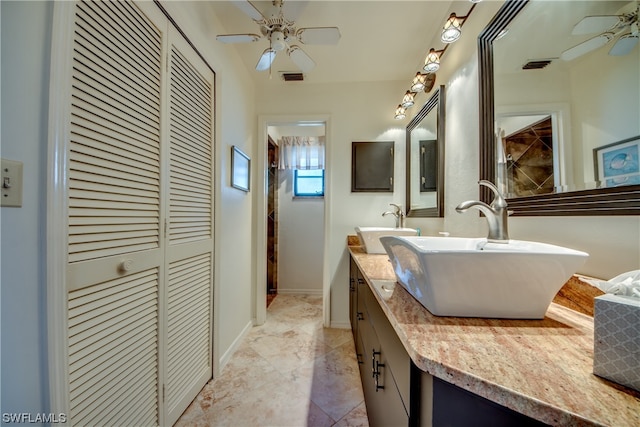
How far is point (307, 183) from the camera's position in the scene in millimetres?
3592

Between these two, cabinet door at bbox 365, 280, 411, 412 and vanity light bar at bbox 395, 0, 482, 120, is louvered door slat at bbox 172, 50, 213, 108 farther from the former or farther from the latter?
cabinet door at bbox 365, 280, 411, 412

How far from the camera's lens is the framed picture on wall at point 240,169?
191cm

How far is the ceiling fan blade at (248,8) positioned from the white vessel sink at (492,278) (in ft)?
4.46

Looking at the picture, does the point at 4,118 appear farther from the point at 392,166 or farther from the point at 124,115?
the point at 392,166

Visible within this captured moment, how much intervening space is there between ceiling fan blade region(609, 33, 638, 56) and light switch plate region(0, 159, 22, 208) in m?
1.56

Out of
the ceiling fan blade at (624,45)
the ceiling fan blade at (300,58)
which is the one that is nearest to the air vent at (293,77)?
the ceiling fan blade at (300,58)

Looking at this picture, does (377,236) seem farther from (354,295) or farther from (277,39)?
(277,39)

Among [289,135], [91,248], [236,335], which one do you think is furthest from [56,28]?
[289,135]

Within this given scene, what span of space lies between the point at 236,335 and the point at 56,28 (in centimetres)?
205

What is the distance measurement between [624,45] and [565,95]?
0.16 metres

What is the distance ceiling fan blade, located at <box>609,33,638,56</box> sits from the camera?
60 centimetres

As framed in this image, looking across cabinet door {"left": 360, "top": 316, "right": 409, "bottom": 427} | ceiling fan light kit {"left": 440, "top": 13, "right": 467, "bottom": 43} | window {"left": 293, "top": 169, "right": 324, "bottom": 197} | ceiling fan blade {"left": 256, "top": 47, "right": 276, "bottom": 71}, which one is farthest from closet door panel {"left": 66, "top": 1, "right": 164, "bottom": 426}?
window {"left": 293, "top": 169, "right": 324, "bottom": 197}

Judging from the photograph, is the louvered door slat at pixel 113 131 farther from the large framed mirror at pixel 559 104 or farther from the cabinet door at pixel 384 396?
the large framed mirror at pixel 559 104

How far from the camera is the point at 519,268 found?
58cm
